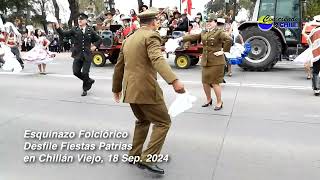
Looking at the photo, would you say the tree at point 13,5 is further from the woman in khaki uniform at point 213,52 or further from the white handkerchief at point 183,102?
the white handkerchief at point 183,102

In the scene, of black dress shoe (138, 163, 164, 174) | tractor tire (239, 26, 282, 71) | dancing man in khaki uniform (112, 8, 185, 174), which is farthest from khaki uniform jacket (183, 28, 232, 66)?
tractor tire (239, 26, 282, 71)

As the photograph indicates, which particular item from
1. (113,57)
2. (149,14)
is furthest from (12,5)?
(149,14)

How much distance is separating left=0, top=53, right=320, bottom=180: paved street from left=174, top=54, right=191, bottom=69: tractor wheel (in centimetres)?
254

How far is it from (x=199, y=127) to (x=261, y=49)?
7.07m

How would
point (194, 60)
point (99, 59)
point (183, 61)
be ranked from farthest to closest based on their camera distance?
point (99, 59) → point (194, 60) → point (183, 61)

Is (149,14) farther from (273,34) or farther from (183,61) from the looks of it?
(183,61)

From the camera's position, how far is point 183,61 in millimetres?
13766

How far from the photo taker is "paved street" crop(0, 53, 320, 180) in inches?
187

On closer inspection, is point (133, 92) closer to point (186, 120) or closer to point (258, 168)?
point (258, 168)

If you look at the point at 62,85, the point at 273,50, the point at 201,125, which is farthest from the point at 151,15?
the point at 273,50

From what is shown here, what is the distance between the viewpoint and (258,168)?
4805mm

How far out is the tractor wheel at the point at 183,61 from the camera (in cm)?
1368

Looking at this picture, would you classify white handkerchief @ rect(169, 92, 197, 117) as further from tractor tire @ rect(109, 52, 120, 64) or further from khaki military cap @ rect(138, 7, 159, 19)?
tractor tire @ rect(109, 52, 120, 64)

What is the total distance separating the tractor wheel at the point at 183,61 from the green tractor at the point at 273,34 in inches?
67.8
